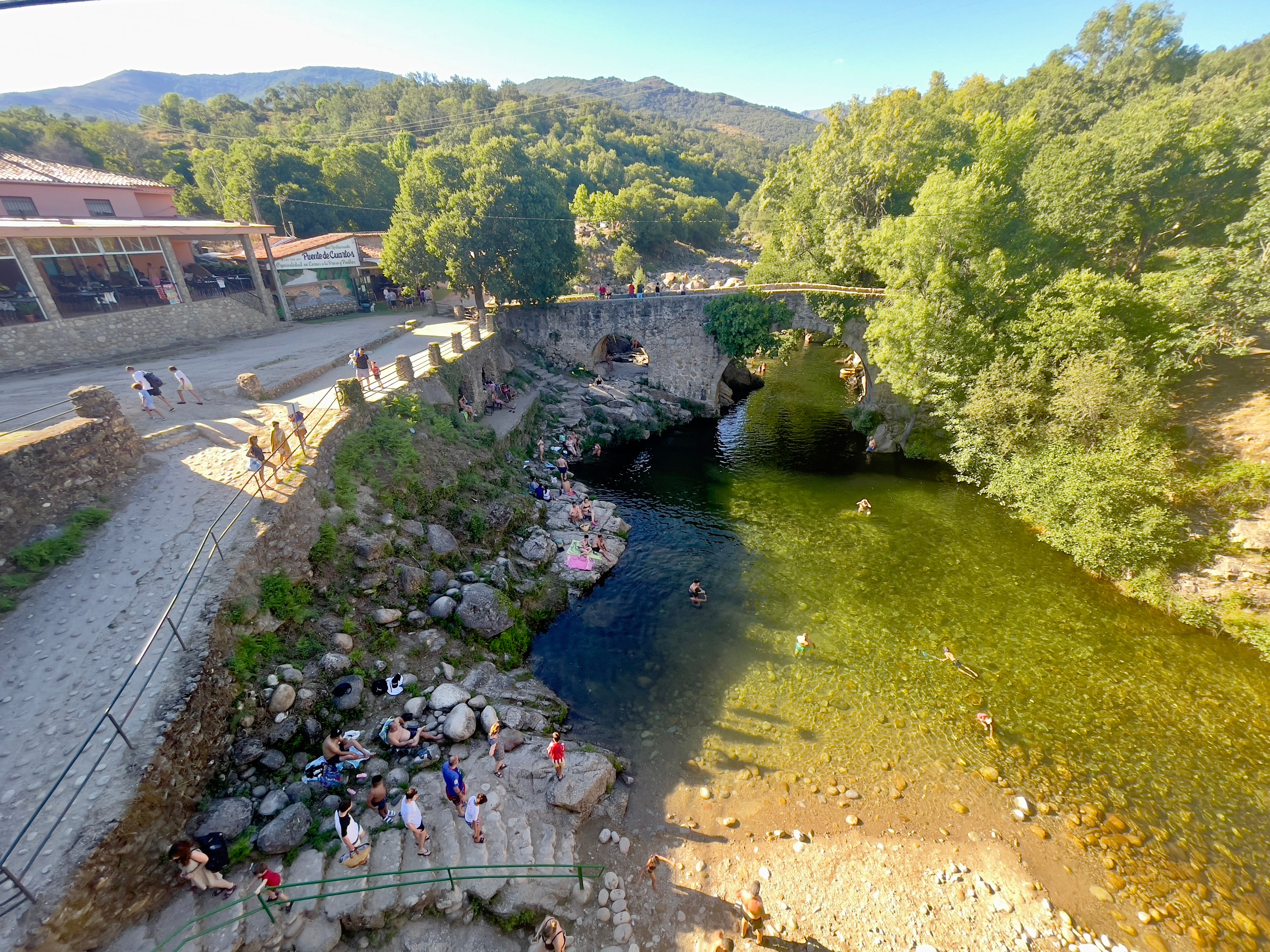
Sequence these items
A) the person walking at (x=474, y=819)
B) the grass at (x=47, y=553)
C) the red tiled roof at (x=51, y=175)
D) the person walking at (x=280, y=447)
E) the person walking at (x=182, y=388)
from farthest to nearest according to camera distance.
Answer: the red tiled roof at (x=51, y=175) < the person walking at (x=182, y=388) < the person walking at (x=280, y=447) < the grass at (x=47, y=553) < the person walking at (x=474, y=819)

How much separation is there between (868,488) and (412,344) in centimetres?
2752

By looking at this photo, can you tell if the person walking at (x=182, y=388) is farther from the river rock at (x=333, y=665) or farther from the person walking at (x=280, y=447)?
the river rock at (x=333, y=665)

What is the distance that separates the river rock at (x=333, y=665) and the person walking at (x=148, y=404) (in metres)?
12.2

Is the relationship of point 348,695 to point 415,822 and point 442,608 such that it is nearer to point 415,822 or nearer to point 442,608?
point 442,608

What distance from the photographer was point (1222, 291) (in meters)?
19.2

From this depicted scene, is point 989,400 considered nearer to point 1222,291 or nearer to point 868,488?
point 868,488

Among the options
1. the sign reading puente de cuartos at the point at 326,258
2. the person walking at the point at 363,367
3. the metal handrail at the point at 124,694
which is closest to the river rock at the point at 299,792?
the metal handrail at the point at 124,694

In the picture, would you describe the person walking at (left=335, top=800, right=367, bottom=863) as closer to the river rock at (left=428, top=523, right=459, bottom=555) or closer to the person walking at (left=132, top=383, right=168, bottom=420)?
the river rock at (left=428, top=523, right=459, bottom=555)

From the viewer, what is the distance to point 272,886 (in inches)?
329

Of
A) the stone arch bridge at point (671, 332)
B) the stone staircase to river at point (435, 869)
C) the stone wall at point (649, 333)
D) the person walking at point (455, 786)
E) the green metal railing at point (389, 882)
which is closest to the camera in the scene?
the green metal railing at point (389, 882)

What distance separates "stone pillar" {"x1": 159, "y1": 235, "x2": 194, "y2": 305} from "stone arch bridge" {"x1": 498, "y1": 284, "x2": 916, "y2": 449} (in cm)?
1740

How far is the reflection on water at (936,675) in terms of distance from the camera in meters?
12.2

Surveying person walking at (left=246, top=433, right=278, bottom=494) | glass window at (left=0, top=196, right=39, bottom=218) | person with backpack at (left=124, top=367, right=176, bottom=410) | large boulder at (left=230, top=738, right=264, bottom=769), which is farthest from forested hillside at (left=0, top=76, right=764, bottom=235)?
large boulder at (left=230, top=738, right=264, bottom=769)

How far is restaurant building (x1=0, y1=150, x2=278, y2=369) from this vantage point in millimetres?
21625
